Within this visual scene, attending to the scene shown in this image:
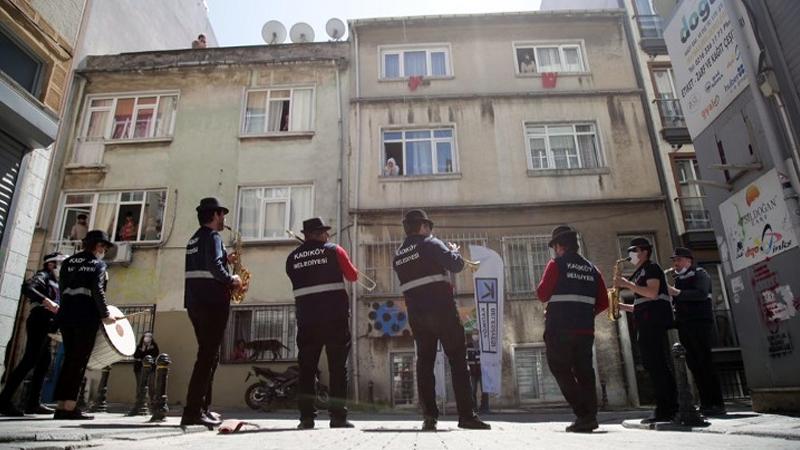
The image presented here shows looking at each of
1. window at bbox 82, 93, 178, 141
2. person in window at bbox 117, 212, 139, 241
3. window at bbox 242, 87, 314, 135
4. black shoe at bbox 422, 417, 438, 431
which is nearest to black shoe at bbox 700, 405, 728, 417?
black shoe at bbox 422, 417, 438, 431

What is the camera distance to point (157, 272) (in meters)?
13.8

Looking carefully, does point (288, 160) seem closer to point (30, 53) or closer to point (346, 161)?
point (346, 161)

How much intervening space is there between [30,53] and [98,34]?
11720 millimetres

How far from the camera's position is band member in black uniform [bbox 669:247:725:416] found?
6.23 m

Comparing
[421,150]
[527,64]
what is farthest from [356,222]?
[527,64]

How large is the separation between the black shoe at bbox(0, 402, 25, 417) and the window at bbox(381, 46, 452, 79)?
13025 mm

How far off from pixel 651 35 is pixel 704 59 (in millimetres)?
9666

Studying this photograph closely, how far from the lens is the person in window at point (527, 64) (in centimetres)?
1622

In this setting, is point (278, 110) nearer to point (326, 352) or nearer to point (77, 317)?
point (77, 317)

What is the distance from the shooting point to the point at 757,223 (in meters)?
7.06

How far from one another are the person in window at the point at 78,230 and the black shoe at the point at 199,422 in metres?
12.0

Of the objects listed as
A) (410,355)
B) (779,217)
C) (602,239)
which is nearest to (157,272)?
(410,355)

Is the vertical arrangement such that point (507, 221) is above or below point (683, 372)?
above

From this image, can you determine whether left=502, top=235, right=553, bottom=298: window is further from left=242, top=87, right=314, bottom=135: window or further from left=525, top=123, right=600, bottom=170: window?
left=242, top=87, right=314, bottom=135: window
